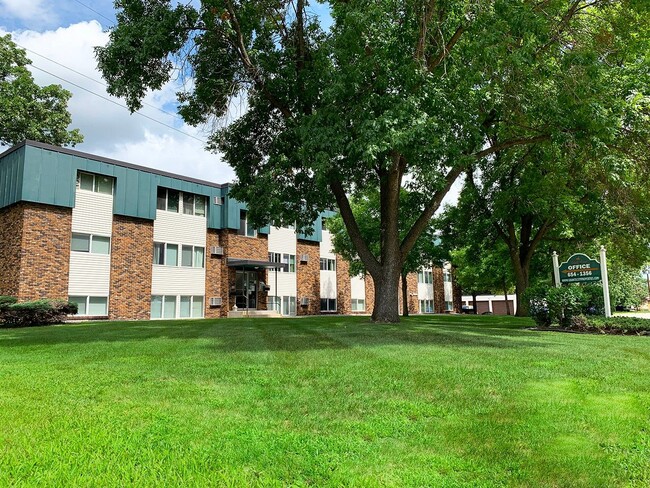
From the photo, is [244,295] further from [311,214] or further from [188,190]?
[311,214]

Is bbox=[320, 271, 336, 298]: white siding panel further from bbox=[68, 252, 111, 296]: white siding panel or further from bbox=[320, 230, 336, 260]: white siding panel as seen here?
bbox=[68, 252, 111, 296]: white siding panel

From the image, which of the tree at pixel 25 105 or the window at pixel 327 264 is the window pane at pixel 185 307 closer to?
the window at pixel 327 264

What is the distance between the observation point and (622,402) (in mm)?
4730

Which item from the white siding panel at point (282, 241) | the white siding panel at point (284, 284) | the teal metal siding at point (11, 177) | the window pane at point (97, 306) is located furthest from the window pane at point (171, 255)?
the teal metal siding at point (11, 177)

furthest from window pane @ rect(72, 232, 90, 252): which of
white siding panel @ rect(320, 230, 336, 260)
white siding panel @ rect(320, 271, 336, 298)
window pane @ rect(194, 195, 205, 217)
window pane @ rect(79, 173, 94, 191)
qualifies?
white siding panel @ rect(320, 230, 336, 260)

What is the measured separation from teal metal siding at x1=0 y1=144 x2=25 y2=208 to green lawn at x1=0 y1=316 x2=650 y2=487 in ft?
57.3

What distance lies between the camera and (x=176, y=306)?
26.9m

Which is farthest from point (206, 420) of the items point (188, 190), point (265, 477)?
point (188, 190)

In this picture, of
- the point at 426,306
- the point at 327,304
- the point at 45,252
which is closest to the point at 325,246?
the point at 327,304

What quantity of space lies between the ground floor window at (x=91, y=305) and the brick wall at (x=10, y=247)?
8.23ft

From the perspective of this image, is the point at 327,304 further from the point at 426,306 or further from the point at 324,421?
the point at 324,421

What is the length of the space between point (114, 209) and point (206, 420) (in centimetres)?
2281

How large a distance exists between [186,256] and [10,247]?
8.75 meters

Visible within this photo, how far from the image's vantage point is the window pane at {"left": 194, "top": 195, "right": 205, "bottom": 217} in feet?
93.8
